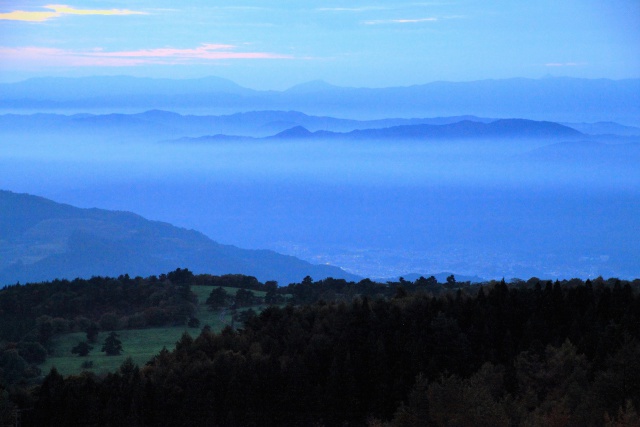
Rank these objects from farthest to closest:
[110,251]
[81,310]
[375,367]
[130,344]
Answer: [110,251]
[81,310]
[130,344]
[375,367]

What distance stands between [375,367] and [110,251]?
364 ft

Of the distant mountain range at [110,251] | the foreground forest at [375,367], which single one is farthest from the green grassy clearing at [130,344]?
the distant mountain range at [110,251]

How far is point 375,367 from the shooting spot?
25.6m

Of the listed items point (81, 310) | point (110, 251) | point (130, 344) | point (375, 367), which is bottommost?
point (375, 367)

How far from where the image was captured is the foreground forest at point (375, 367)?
19.7 m

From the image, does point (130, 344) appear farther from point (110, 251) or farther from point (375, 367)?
point (110, 251)

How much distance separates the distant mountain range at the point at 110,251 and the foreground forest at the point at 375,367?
82251mm

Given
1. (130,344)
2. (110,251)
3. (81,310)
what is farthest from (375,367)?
(110,251)

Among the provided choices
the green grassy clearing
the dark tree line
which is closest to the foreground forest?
the green grassy clearing

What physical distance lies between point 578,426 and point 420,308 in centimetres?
1613

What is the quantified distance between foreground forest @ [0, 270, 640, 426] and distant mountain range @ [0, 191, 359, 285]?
8225cm

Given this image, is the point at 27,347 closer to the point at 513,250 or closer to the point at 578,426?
the point at 578,426

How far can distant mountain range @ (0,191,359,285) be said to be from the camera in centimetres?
12119

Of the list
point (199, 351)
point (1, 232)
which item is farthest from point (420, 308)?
point (1, 232)
